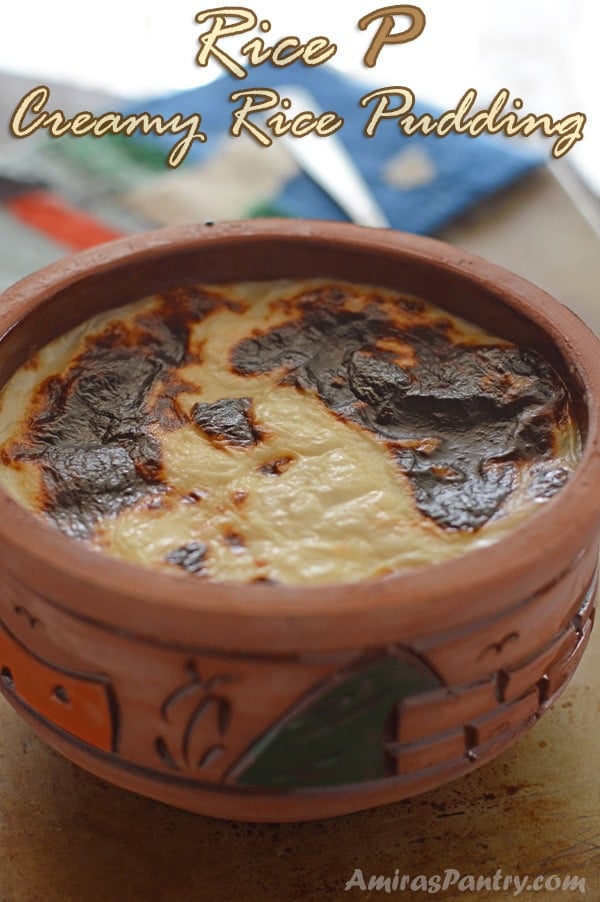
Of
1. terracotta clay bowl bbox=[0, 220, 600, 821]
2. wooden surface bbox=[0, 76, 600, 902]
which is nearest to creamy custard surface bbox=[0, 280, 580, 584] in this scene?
terracotta clay bowl bbox=[0, 220, 600, 821]

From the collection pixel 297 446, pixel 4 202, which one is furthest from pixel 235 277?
pixel 4 202

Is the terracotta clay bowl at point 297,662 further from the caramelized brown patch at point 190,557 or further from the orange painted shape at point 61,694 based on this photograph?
the caramelized brown patch at point 190,557

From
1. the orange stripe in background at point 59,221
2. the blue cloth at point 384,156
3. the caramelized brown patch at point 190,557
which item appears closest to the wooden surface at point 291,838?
the caramelized brown patch at point 190,557

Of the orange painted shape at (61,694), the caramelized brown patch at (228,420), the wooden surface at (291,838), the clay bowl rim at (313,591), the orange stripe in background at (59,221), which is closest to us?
the clay bowl rim at (313,591)

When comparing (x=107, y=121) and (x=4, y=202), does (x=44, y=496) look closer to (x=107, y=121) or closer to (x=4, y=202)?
(x=4, y=202)

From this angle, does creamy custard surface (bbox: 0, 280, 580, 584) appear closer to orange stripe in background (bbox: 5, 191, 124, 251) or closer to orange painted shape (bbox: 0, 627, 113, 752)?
orange painted shape (bbox: 0, 627, 113, 752)

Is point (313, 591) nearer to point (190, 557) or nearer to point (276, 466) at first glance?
point (190, 557)
